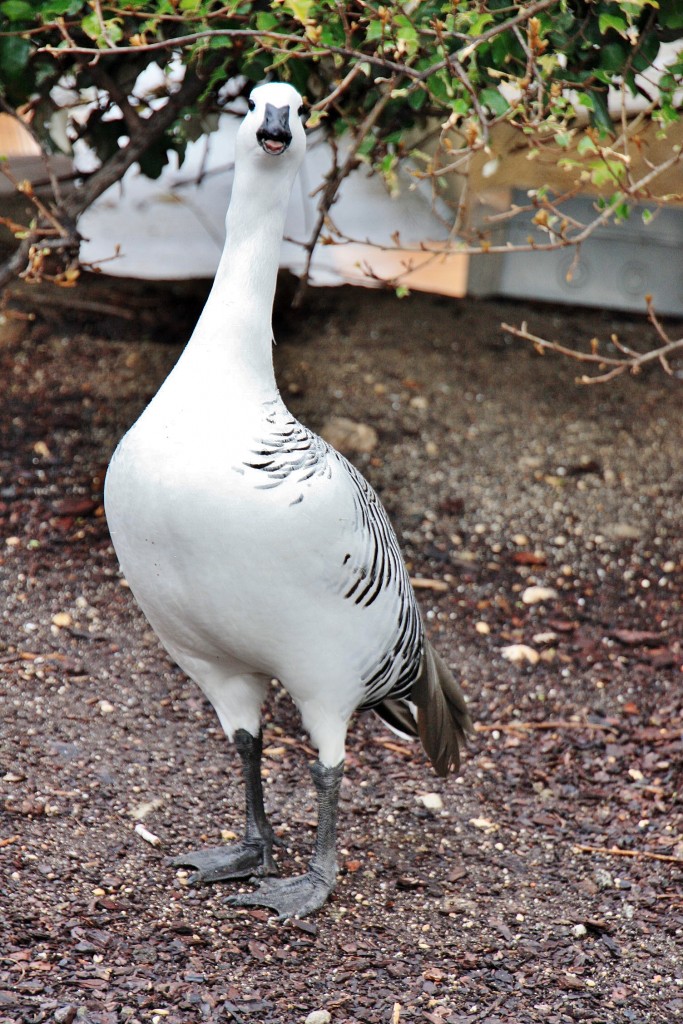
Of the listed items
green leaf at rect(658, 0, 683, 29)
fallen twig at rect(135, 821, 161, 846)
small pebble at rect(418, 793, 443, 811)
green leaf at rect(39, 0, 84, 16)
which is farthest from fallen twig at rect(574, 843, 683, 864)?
green leaf at rect(39, 0, 84, 16)

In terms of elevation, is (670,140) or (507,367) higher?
(670,140)

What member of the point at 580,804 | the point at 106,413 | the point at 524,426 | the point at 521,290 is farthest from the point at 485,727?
the point at 521,290

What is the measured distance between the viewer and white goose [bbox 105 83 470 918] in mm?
2521

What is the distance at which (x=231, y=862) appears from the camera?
3176mm

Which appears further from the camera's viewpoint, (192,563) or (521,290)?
(521,290)

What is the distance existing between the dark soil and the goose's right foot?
1.7 inches

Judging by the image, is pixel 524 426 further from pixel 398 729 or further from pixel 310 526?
pixel 310 526

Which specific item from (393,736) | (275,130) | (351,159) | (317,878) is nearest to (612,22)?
(351,159)

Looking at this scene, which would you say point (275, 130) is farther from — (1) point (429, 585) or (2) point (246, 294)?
(1) point (429, 585)

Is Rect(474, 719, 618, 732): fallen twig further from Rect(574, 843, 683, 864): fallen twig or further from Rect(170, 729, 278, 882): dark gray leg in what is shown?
Rect(170, 729, 278, 882): dark gray leg

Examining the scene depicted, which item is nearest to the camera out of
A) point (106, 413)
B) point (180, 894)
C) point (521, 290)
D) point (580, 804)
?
point (180, 894)

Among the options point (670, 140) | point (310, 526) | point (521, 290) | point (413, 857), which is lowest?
point (521, 290)

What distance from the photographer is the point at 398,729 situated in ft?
11.7

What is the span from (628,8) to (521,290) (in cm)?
431
